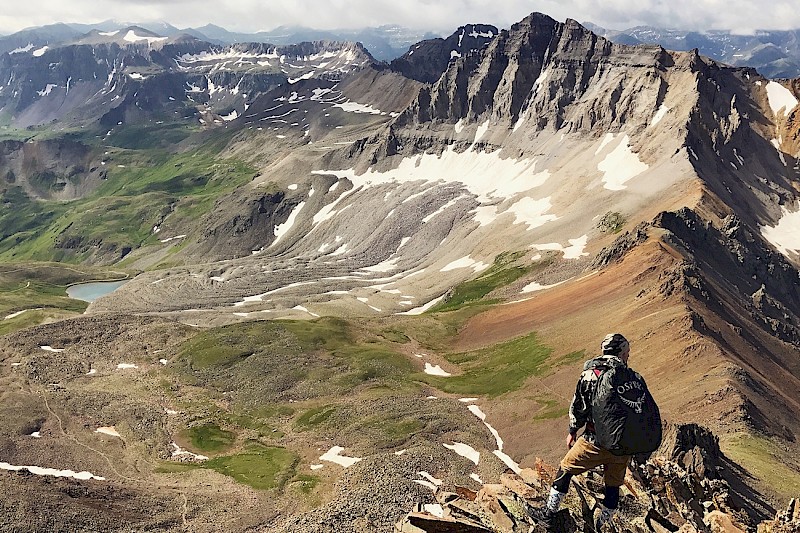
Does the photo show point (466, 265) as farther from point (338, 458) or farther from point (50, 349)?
point (338, 458)

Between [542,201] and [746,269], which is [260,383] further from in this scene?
[542,201]

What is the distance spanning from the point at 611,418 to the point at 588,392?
0.99 m

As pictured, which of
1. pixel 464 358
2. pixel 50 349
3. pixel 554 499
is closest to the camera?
pixel 554 499

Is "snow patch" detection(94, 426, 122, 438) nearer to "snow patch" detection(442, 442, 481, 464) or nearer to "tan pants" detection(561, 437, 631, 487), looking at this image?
"snow patch" detection(442, 442, 481, 464)

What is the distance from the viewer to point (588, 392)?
53.6ft

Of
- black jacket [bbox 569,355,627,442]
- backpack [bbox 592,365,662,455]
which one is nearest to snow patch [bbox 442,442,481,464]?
black jacket [bbox 569,355,627,442]

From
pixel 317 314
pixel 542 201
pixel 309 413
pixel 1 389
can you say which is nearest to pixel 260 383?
pixel 309 413

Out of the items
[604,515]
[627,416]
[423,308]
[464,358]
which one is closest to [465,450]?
[464,358]

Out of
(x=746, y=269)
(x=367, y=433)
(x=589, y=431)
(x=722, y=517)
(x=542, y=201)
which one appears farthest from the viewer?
(x=542, y=201)

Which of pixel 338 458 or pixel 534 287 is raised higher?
pixel 534 287

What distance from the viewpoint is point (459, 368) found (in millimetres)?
93938

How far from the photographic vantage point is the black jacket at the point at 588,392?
53.4 feet

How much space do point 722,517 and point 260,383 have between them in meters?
77.8

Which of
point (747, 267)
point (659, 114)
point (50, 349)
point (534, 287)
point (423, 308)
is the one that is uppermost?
point (659, 114)
